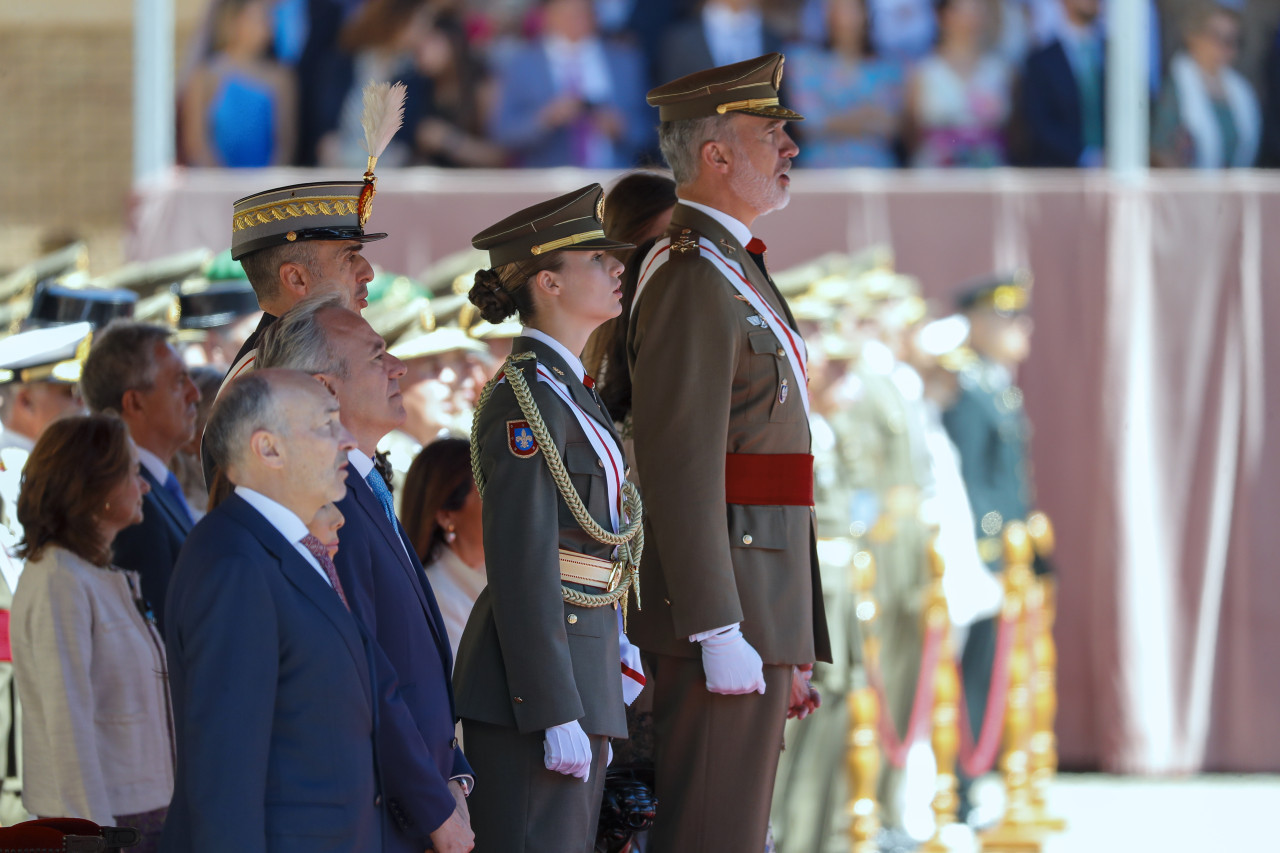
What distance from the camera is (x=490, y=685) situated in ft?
8.95

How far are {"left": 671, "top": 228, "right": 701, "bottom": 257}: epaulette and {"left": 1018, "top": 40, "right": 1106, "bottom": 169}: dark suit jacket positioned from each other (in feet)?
15.7

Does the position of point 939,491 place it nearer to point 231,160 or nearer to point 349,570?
point 231,160

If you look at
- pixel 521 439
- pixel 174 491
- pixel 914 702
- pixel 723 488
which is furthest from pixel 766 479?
pixel 914 702

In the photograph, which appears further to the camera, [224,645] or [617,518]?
[617,518]

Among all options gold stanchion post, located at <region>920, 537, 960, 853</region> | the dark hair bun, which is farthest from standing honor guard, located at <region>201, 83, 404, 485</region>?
gold stanchion post, located at <region>920, 537, 960, 853</region>

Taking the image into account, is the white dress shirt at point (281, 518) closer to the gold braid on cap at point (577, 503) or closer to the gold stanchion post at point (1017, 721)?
the gold braid on cap at point (577, 503)

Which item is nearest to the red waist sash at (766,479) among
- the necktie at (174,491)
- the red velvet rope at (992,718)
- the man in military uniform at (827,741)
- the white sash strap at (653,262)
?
the white sash strap at (653,262)

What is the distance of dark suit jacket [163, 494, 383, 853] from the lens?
210 cm

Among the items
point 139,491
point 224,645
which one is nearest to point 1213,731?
point 139,491

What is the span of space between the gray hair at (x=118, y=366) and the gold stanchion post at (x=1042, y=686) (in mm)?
3901

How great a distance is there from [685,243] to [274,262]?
2.48 feet

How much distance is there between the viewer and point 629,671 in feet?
9.54

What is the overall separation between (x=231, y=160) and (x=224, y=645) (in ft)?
17.9

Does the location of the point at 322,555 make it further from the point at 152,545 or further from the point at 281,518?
the point at 152,545
